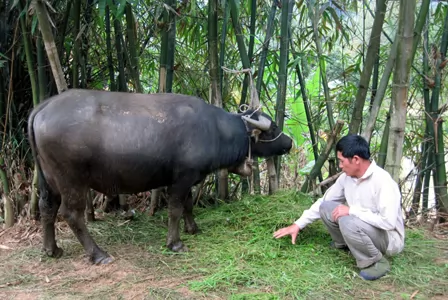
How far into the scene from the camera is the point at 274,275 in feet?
9.64

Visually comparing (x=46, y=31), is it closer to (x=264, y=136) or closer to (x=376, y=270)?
(x=264, y=136)

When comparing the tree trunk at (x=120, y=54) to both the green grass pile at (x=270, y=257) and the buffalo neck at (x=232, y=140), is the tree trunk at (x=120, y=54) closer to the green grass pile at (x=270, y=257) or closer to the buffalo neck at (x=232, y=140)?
the buffalo neck at (x=232, y=140)

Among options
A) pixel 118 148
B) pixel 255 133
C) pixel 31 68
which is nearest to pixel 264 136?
pixel 255 133

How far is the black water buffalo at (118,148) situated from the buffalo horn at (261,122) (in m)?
0.16

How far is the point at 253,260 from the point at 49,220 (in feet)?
5.39

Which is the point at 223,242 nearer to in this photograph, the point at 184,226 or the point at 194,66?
the point at 184,226

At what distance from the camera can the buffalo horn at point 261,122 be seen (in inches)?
149

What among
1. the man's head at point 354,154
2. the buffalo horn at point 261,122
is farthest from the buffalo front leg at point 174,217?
the man's head at point 354,154

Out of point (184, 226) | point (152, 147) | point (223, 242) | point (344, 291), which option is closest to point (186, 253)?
point (223, 242)

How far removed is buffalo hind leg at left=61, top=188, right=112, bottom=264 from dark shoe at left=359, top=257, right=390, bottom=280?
1855 millimetres

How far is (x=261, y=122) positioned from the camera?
12.5 feet

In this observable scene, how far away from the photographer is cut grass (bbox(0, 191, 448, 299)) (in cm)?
279

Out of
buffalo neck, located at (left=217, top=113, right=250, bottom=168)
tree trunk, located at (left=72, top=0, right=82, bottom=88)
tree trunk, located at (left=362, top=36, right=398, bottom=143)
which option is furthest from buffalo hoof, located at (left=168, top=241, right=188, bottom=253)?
tree trunk, located at (left=362, top=36, right=398, bottom=143)

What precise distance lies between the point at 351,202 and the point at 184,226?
5.16 ft
